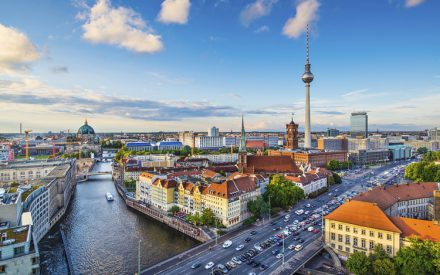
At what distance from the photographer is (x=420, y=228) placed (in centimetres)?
3703

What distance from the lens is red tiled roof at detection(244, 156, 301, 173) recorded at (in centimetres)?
9897

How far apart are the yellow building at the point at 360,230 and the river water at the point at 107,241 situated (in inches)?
954

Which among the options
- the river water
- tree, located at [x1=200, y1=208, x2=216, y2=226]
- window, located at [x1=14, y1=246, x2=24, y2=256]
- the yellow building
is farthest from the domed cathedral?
window, located at [x1=14, y1=246, x2=24, y2=256]

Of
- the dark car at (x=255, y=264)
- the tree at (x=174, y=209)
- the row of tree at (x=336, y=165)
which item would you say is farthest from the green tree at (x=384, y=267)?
the row of tree at (x=336, y=165)

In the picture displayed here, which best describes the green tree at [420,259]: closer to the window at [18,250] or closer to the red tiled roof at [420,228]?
the red tiled roof at [420,228]

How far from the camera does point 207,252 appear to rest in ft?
142

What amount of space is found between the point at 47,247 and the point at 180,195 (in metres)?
27.5

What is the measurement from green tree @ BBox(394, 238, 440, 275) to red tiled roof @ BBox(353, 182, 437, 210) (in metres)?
12.1

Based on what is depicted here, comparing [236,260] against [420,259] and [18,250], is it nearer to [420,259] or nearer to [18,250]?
[420,259]

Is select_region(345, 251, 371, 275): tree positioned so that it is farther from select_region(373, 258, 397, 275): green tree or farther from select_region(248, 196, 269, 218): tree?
select_region(248, 196, 269, 218): tree

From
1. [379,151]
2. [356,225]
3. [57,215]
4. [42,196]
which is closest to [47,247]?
[42,196]

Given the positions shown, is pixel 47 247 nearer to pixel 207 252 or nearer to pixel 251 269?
pixel 207 252

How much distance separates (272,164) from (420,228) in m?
64.3

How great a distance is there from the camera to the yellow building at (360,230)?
37.7m
